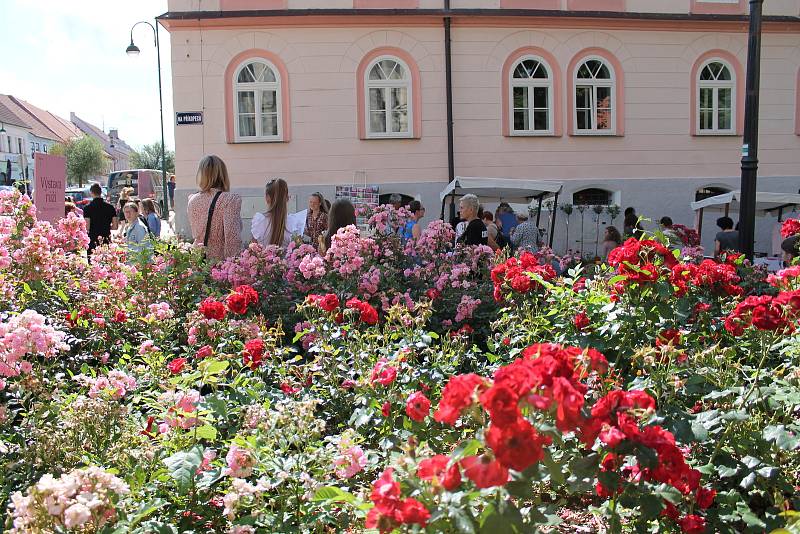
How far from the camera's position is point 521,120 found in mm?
18281

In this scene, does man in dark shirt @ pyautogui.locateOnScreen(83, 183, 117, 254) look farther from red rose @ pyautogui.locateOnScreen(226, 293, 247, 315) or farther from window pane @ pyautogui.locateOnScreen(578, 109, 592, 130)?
window pane @ pyautogui.locateOnScreen(578, 109, 592, 130)

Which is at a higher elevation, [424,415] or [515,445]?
[515,445]

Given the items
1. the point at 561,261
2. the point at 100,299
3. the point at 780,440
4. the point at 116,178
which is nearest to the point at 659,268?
the point at 780,440

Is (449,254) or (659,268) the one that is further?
(449,254)

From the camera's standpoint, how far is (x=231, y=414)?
10.4ft

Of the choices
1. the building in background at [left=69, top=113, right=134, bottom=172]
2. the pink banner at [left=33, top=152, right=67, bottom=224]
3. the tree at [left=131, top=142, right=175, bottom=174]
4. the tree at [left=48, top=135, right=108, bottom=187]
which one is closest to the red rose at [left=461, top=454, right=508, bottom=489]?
the pink banner at [left=33, top=152, right=67, bottom=224]

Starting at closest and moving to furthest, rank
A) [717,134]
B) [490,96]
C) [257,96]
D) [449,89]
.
Result: [257,96], [449,89], [490,96], [717,134]

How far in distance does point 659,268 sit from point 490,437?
6.52 ft

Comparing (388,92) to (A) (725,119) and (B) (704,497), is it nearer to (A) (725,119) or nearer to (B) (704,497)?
(A) (725,119)

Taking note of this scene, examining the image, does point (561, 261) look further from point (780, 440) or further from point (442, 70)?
point (442, 70)

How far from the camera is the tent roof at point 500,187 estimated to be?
13.2m

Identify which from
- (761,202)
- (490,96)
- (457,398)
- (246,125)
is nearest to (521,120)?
(490,96)

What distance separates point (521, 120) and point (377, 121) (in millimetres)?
3562

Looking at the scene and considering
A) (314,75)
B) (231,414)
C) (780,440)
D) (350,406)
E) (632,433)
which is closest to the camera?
(632,433)
